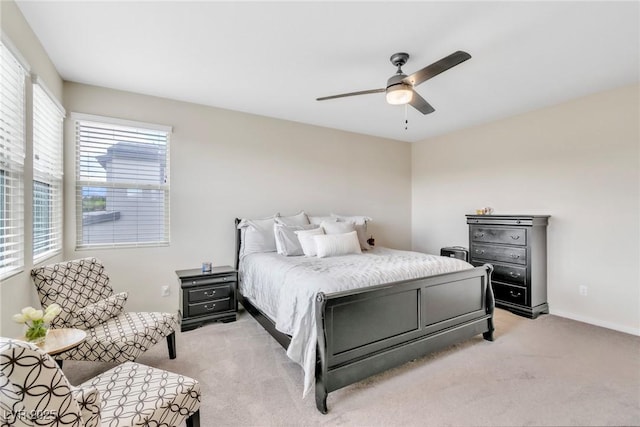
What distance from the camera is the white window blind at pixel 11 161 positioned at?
6.07 ft

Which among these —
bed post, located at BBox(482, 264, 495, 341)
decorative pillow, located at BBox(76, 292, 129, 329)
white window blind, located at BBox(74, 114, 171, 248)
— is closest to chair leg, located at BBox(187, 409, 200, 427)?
decorative pillow, located at BBox(76, 292, 129, 329)

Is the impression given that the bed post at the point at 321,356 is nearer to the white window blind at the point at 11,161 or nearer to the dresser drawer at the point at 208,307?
the dresser drawer at the point at 208,307

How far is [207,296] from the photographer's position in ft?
10.9

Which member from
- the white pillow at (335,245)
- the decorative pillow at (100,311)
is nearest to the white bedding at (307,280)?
the white pillow at (335,245)

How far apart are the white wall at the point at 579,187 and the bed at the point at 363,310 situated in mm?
1555

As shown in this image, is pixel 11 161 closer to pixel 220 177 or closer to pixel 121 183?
pixel 121 183

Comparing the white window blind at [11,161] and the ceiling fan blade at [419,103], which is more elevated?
the ceiling fan blade at [419,103]

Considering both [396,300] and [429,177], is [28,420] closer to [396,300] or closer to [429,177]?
[396,300]

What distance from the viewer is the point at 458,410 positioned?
1907mm

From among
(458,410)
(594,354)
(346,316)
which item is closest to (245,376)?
(346,316)

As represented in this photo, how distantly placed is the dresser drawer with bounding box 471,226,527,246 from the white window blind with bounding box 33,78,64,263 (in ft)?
16.0

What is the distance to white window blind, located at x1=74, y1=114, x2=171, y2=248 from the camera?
3.14 m

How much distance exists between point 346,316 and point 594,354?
2.43 metres

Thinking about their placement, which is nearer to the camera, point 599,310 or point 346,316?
point 346,316
